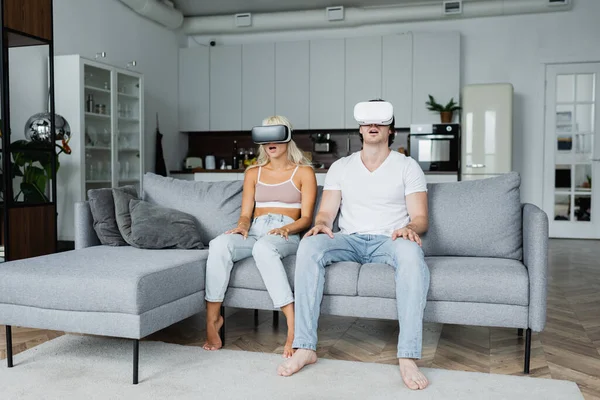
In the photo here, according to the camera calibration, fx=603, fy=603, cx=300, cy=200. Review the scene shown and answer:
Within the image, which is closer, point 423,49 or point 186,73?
point 423,49

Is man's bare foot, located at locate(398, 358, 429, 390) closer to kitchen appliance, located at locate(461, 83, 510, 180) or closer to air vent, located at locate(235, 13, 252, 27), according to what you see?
kitchen appliance, located at locate(461, 83, 510, 180)

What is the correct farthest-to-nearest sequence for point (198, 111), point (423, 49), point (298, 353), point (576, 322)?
point (198, 111) → point (423, 49) → point (576, 322) → point (298, 353)

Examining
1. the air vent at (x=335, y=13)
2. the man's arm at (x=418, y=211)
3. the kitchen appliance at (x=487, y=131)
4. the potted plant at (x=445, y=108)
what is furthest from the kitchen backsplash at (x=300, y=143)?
the man's arm at (x=418, y=211)

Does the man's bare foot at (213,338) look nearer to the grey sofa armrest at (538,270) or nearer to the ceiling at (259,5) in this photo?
the grey sofa armrest at (538,270)

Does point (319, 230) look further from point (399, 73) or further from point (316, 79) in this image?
point (316, 79)

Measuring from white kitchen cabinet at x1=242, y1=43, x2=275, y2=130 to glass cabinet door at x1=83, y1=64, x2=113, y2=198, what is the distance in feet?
7.49

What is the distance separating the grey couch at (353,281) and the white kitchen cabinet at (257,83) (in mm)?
4874

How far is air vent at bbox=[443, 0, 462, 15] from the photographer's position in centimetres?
704

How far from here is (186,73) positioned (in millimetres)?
8062

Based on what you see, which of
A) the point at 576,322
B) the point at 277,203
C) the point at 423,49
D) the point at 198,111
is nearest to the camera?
the point at 277,203

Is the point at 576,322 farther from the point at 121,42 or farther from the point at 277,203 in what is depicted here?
the point at 121,42

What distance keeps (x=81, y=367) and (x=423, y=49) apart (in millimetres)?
5799

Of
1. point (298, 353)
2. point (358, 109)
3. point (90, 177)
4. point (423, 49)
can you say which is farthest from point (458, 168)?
point (298, 353)

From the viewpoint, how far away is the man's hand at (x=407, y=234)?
8.55 feet
